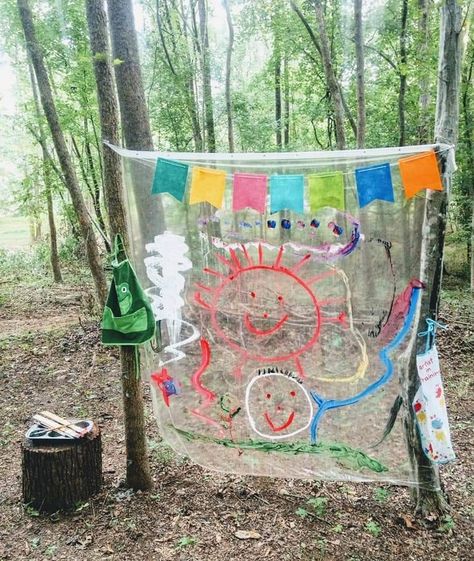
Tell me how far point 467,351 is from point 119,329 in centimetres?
564

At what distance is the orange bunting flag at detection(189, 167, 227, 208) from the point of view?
305 cm

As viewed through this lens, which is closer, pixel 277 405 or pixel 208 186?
pixel 208 186

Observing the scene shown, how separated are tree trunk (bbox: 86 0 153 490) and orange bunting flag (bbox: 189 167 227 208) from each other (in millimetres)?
644

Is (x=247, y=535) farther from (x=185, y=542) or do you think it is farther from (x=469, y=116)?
(x=469, y=116)

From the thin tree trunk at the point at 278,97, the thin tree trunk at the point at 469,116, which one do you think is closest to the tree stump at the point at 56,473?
the thin tree trunk at the point at 469,116

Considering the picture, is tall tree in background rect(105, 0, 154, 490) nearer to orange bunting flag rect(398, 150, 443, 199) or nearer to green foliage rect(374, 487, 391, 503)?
orange bunting flag rect(398, 150, 443, 199)

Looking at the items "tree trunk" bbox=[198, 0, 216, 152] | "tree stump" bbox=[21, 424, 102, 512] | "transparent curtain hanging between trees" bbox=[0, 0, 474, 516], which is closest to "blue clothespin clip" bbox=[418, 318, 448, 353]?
"tree stump" bbox=[21, 424, 102, 512]

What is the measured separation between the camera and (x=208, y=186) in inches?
121

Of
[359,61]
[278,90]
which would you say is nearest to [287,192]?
[359,61]

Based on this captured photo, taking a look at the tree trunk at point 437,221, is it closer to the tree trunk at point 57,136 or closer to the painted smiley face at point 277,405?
the painted smiley face at point 277,405

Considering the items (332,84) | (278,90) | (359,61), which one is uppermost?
(278,90)

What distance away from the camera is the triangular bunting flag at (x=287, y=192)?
9.67 feet

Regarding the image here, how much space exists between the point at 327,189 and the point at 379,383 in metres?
1.41

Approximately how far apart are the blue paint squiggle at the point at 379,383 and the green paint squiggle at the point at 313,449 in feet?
0.31
